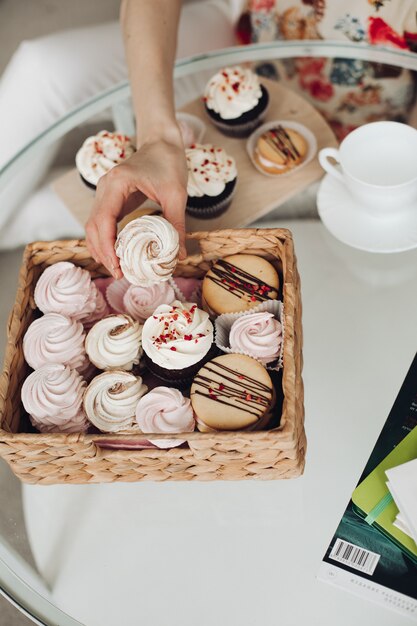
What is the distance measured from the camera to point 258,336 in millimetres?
1082

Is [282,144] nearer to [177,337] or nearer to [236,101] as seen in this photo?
[236,101]

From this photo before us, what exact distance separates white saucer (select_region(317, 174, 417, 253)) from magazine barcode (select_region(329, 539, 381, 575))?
1.71 feet

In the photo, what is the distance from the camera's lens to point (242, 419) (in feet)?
3.28

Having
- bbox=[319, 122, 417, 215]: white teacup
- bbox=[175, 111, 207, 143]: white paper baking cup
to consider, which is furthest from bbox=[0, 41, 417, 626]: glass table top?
bbox=[175, 111, 207, 143]: white paper baking cup

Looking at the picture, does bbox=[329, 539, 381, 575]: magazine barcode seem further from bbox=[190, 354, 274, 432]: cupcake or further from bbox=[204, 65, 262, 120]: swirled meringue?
bbox=[204, 65, 262, 120]: swirled meringue

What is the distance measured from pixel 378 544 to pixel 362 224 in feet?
1.91

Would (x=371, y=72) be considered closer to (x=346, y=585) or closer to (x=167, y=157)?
(x=167, y=157)

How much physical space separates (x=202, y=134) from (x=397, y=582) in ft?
3.32

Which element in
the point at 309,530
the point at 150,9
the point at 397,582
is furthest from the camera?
the point at 150,9

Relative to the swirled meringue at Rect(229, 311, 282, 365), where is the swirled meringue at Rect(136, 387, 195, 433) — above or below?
below

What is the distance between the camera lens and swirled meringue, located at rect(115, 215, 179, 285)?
109 centimetres

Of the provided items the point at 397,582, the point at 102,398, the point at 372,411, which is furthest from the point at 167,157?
the point at 397,582

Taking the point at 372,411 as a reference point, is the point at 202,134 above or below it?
above

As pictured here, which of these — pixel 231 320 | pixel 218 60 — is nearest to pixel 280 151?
pixel 218 60
